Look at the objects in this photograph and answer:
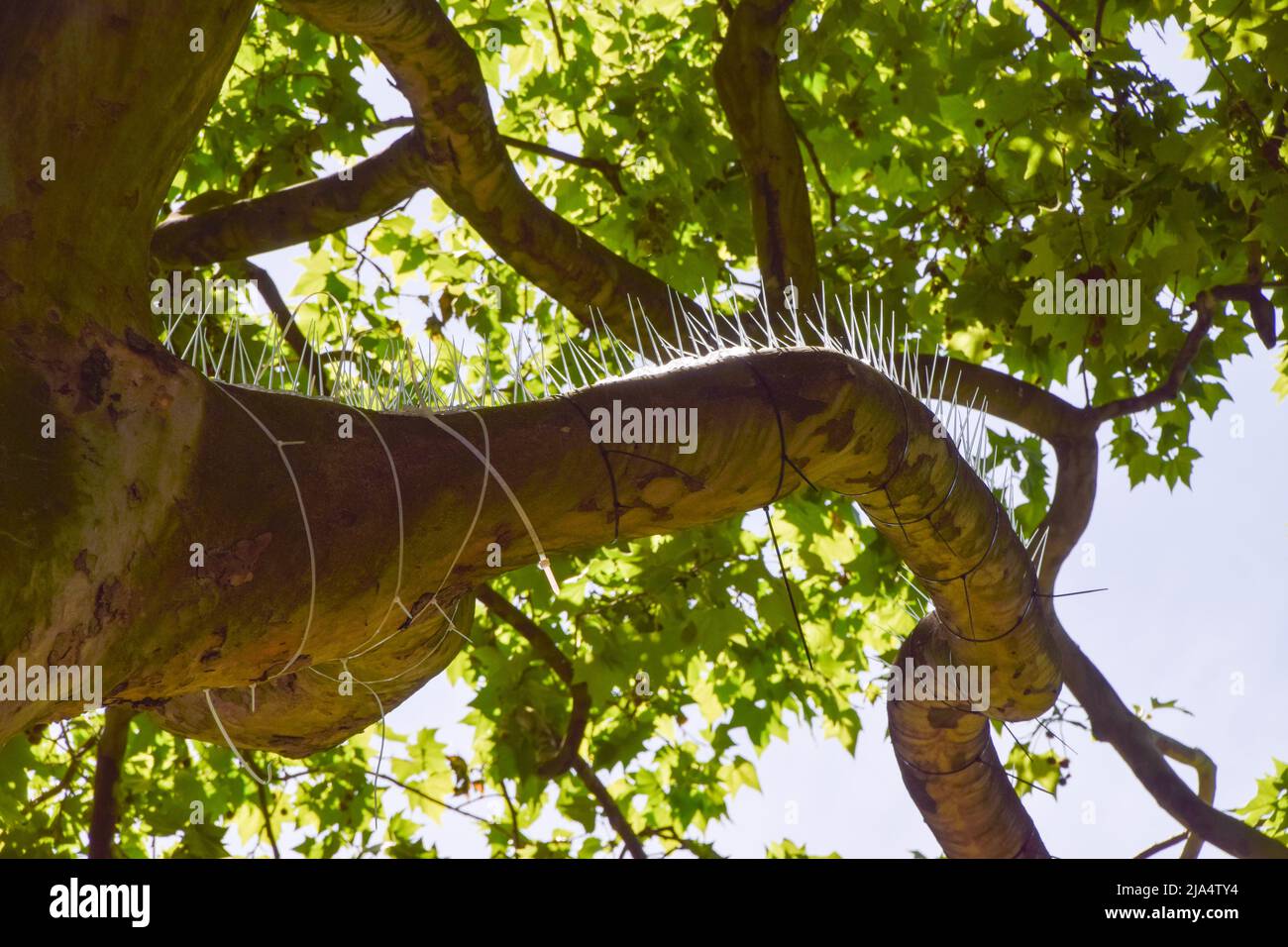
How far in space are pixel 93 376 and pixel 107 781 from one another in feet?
10.1

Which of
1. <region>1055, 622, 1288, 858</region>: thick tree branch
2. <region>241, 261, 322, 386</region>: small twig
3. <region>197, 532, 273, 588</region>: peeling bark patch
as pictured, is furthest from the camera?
<region>241, 261, 322, 386</region>: small twig

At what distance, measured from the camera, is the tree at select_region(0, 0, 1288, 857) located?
68.3 inches

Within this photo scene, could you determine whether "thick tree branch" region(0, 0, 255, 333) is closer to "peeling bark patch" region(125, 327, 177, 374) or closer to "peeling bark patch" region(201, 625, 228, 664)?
"peeling bark patch" region(125, 327, 177, 374)

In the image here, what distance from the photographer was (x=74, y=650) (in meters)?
1.62

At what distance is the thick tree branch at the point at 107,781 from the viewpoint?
13.9 feet

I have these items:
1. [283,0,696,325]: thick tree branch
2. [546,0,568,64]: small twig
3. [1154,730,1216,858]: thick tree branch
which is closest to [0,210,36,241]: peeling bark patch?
[283,0,696,325]: thick tree branch

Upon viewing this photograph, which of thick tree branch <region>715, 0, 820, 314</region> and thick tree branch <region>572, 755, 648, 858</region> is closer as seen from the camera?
thick tree branch <region>715, 0, 820, 314</region>

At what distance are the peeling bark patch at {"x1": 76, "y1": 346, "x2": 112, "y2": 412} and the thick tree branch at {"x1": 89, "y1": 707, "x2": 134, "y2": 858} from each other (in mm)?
2764

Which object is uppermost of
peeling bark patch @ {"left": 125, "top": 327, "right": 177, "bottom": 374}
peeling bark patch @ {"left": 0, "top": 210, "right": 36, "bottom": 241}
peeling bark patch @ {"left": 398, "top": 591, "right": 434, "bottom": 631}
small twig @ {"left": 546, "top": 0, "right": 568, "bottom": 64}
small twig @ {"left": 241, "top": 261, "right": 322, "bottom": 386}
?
small twig @ {"left": 546, "top": 0, "right": 568, "bottom": 64}

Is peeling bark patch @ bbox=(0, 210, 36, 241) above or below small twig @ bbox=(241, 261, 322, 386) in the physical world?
below

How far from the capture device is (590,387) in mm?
2080

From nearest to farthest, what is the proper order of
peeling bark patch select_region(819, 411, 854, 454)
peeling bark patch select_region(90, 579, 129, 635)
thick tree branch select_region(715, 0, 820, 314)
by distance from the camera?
peeling bark patch select_region(90, 579, 129, 635)
peeling bark patch select_region(819, 411, 854, 454)
thick tree branch select_region(715, 0, 820, 314)

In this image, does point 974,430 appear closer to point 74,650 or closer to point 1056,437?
point 1056,437
